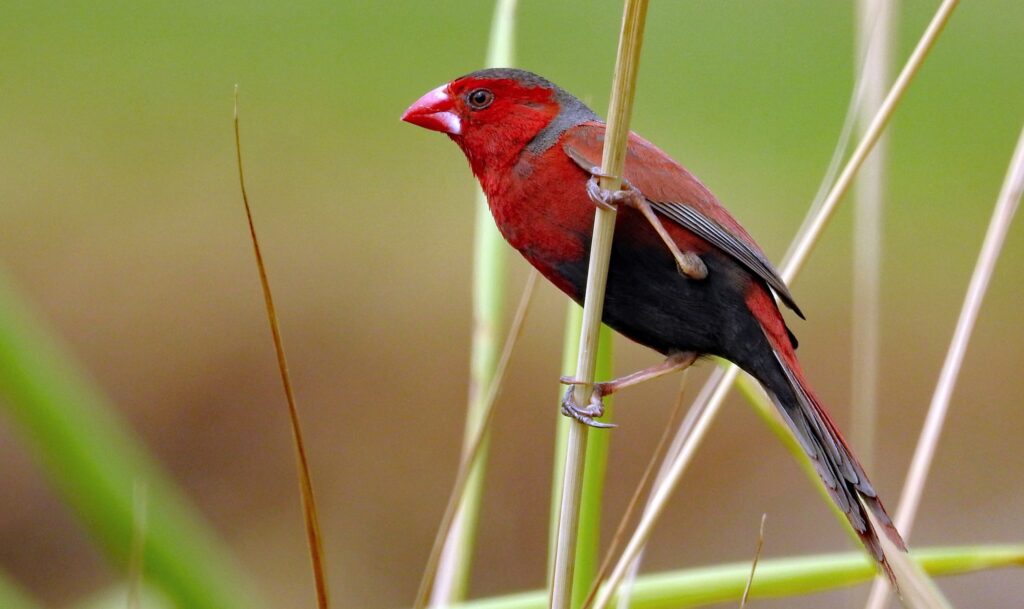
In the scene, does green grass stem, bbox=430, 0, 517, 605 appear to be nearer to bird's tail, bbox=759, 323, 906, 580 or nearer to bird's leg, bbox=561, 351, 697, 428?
bird's leg, bbox=561, 351, 697, 428

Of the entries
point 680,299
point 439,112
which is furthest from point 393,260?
point 680,299

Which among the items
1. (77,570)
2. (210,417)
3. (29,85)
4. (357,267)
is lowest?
(77,570)

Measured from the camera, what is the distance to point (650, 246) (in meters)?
1.99

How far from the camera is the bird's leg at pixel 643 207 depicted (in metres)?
1.69

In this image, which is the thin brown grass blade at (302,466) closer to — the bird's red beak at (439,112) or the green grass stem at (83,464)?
the green grass stem at (83,464)

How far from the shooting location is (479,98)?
226 cm

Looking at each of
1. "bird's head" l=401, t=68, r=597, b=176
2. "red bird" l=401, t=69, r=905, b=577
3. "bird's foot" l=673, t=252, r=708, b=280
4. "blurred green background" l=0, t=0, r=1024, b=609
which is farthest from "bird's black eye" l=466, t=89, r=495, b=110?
"blurred green background" l=0, t=0, r=1024, b=609

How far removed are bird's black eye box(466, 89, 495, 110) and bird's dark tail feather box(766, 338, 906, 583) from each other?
2.54 ft

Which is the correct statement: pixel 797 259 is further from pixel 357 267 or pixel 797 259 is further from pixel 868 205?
pixel 357 267

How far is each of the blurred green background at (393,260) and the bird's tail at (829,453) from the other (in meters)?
3.57

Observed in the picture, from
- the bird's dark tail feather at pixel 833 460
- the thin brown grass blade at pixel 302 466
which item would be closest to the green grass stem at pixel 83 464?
the thin brown grass blade at pixel 302 466

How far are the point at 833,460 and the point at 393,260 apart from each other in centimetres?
470

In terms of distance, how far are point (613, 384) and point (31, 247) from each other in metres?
4.75

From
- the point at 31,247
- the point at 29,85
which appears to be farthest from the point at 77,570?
the point at 29,85
